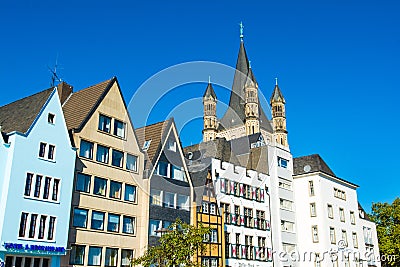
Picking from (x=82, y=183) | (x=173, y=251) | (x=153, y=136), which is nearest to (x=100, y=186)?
(x=82, y=183)

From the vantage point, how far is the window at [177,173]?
162 ft

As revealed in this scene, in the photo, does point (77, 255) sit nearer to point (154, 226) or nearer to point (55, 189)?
point (55, 189)

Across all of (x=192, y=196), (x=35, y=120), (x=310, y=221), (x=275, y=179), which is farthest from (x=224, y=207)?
(x=35, y=120)

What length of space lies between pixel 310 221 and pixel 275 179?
26.2ft

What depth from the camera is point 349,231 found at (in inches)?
2788

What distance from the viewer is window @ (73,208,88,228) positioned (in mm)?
39750

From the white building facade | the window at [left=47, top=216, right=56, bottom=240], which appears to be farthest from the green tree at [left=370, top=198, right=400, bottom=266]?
the window at [left=47, top=216, right=56, bottom=240]

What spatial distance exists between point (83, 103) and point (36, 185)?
1103cm

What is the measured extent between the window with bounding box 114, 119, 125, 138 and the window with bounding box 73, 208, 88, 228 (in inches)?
335

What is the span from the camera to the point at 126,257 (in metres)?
43.4

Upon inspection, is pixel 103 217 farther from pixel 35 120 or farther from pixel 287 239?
pixel 287 239

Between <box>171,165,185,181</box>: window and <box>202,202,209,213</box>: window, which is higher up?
<box>171,165,185,181</box>: window

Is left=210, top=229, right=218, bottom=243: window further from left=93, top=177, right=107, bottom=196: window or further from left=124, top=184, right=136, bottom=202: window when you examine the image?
left=93, top=177, right=107, bottom=196: window

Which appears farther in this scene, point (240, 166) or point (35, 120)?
point (240, 166)
